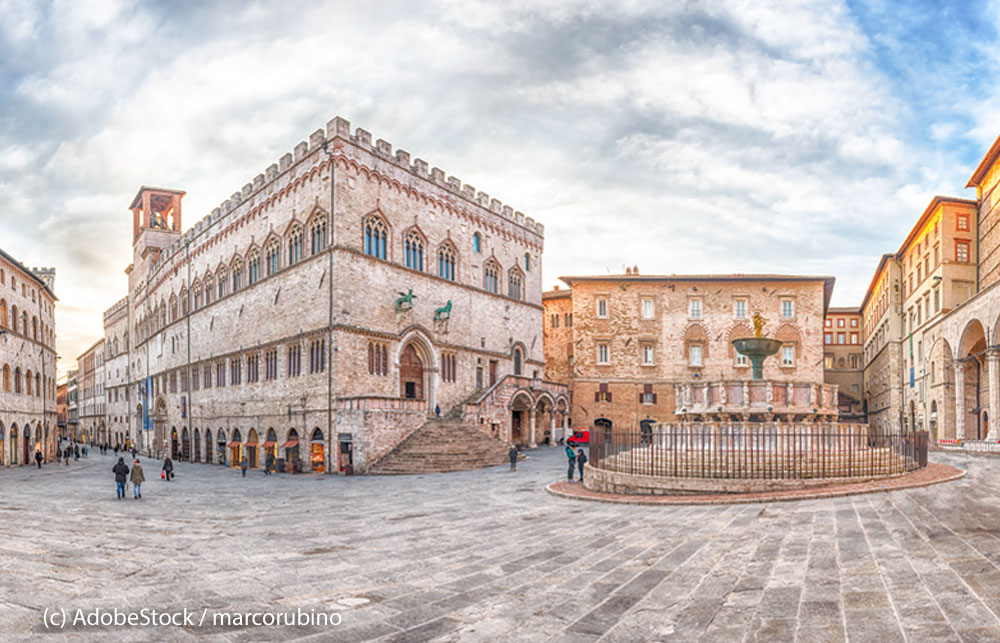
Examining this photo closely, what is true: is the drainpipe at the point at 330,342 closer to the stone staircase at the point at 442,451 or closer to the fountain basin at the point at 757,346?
the stone staircase at the point at 442,451

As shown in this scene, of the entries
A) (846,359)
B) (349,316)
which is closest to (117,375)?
(349,316)

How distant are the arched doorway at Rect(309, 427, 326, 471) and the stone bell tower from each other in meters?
36.4

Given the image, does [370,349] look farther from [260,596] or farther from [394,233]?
[260,596]

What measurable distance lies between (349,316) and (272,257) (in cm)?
789

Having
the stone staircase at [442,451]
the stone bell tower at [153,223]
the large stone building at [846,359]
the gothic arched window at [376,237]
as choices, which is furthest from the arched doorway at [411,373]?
the large stone building at [846,359]

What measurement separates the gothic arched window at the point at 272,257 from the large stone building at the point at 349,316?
97 mm

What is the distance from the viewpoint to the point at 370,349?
109 feet

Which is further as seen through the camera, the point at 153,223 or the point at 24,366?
the point at 153,223

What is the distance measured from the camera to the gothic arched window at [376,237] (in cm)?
3362

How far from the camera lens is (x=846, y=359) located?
80938mm

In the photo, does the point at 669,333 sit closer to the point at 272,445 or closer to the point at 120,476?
the point at 272,445

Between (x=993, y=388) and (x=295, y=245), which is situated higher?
(x=295, y=245)

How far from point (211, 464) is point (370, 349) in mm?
15178

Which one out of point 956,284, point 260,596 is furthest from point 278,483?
point 956,284
